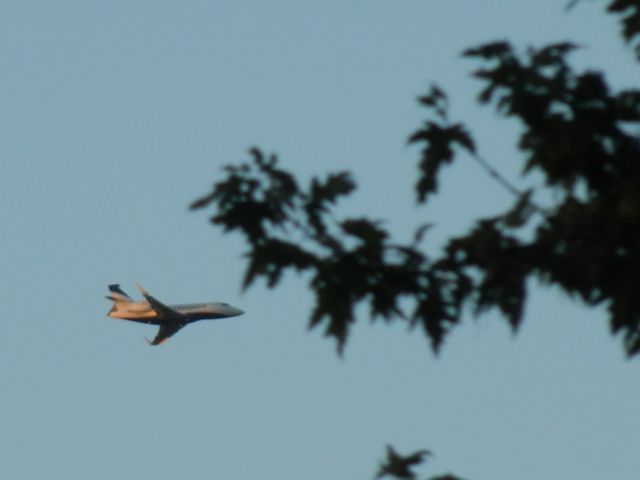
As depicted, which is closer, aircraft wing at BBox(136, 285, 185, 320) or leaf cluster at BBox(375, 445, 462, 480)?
leaf cluster at BBox(375, 445, 462, 480)

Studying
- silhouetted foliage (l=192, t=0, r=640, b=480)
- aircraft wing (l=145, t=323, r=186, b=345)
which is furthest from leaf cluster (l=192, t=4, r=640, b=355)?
aircraft wing (l=145, t=323, r=186, b=345)

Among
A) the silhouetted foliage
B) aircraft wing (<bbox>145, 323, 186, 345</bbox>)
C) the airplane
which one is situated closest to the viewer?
the silhouetted foliage

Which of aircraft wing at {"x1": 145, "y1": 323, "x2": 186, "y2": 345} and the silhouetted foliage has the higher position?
aircraft wing at {"x1": 145, "y1": 323, "x2": 186, "y2": 345}

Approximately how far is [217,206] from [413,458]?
7.23ft

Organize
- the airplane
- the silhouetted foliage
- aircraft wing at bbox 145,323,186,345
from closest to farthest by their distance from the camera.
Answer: the silhouetted foliage < the airplane < aircraft wing at bbox 145,323,186,345

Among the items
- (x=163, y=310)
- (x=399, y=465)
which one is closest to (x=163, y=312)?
(x=163, y=310)

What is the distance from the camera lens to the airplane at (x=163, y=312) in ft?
317

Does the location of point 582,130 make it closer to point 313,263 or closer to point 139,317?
point 313,263

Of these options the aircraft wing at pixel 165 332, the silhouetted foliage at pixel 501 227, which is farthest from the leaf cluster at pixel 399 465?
the aircraft wing at pixel 165 332

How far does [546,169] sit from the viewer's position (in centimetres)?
1177

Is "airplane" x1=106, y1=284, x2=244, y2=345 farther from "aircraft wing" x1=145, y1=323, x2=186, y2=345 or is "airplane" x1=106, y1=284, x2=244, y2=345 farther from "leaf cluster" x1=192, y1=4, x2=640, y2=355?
"leaf cluster" x1=192, y1=4, x2=640, y2=355

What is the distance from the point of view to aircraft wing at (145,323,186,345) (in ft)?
328

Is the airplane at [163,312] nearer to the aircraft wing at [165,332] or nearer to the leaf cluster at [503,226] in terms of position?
the aircraft wing at [165,332]

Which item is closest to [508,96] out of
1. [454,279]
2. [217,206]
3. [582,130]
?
[582,130]
